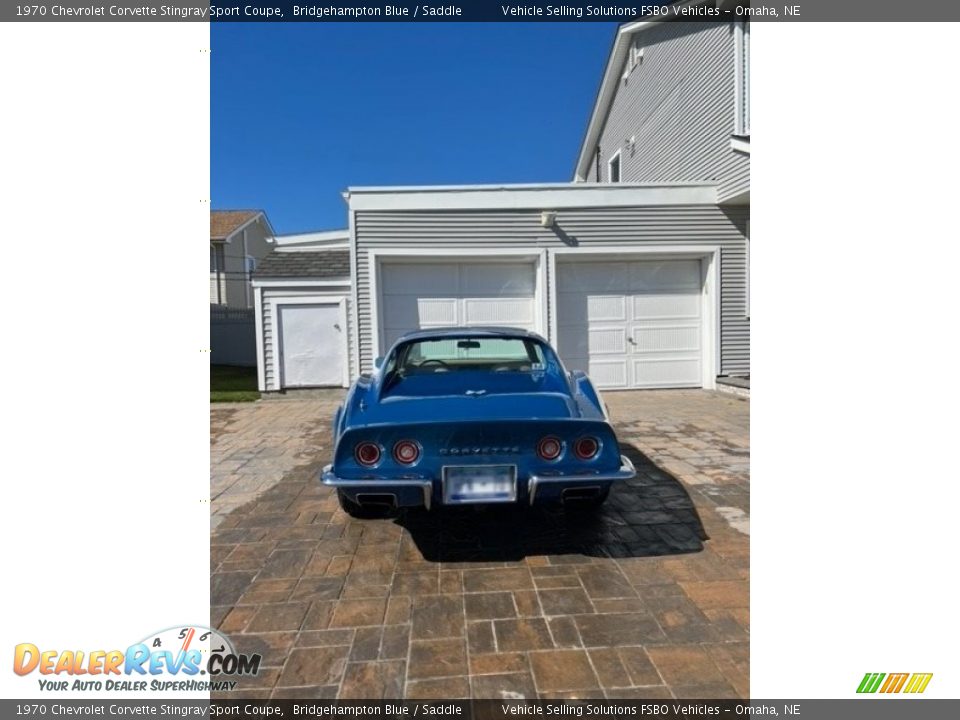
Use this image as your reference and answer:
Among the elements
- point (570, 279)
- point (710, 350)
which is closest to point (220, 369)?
point (570, 279)

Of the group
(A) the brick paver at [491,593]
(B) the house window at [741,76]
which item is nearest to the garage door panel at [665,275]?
(B) the house window at [741,76]

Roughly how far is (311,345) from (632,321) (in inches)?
230

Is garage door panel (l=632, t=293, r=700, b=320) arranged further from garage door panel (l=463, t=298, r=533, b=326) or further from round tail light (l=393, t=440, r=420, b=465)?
round tail light (l=393, t=440, r=420, b=465)

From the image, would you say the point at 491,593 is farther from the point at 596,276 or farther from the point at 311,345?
the point at 311,345

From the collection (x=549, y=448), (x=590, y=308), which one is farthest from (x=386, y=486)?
(x=590, y=308)

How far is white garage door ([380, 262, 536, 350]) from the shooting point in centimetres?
922

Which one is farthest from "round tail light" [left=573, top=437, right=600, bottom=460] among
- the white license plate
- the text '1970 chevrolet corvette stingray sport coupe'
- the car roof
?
the car roof

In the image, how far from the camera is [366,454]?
9.25ft

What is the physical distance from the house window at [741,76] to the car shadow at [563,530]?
741cm

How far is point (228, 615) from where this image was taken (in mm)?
2543

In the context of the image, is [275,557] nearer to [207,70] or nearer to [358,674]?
[358,674]

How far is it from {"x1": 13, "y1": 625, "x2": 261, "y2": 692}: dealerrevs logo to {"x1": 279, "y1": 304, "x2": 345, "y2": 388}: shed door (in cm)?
761
